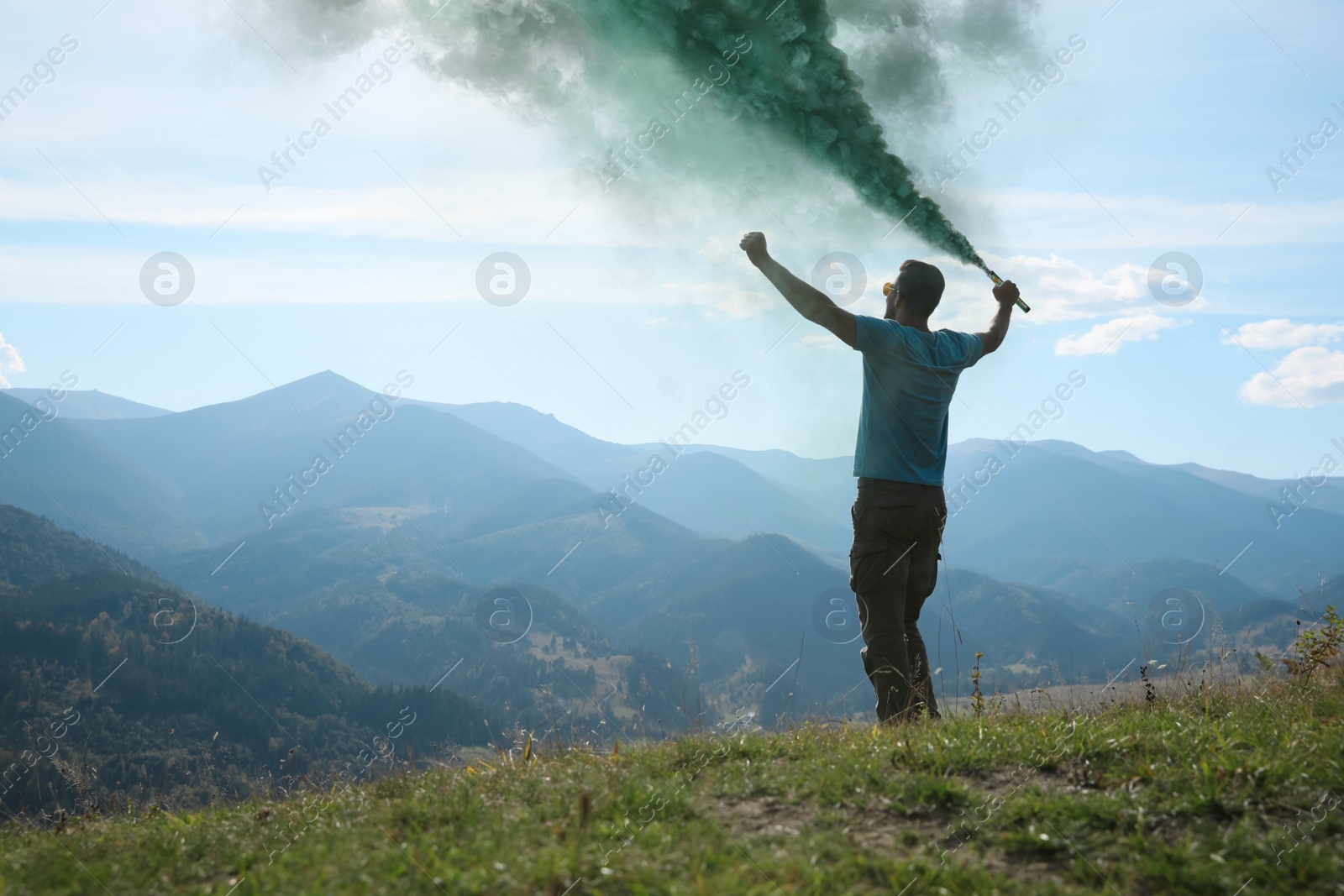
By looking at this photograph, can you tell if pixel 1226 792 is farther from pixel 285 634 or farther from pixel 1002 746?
pixel 285 634

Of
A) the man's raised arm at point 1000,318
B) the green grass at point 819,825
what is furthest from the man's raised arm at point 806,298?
the green grass at point 819,825

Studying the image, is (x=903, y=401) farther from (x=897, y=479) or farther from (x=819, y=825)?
(x=819, y=825)

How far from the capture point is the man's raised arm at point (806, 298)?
16.9ft

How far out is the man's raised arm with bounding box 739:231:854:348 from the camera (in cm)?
516

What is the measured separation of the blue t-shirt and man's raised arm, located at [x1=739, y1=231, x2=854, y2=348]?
0.16 metres

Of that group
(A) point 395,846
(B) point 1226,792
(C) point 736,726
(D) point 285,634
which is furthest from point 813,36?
(D) point 285,634

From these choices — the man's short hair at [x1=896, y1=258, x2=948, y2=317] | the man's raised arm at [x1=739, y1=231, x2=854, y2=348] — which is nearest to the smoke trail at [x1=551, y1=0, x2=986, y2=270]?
the man's short hair at [x1=896, y1=258, x2=948, y2=317]

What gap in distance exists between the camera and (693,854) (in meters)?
3.33

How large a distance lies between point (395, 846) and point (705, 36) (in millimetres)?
8257

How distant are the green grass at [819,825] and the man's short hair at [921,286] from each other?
2811 millimetres

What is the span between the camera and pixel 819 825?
369 cm

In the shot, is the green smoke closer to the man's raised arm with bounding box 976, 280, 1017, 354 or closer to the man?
the man's raised arm with bounding box 976, 280, 1017, 354

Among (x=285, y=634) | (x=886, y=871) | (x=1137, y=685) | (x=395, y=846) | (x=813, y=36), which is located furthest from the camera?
(x=285, y=634)

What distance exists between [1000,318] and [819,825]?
436 cm
